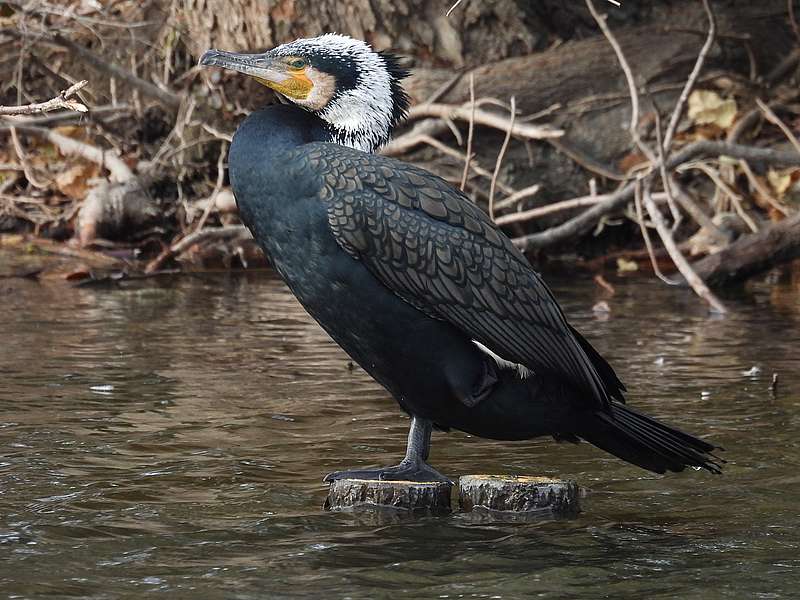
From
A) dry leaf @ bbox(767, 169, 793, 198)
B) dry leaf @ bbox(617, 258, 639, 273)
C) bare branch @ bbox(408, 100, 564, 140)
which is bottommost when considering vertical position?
dry leaf @ bbox(617, 258, 639, 273)

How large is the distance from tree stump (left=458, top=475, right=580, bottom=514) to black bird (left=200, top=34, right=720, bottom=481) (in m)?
0.17

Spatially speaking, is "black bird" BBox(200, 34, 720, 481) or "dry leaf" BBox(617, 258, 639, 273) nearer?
"black bird" BBox(200, 34, 720, 481)

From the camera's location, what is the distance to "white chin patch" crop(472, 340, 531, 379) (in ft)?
13.1

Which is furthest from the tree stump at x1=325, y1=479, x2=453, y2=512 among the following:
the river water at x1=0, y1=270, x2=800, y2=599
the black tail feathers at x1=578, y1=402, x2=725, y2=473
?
the black tail feathers at x1=578, y1=402, x2=725, y2=473

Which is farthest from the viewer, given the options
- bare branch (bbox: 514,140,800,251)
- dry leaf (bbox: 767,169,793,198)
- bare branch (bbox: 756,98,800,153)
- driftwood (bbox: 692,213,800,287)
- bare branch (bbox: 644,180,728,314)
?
dry leaf (bbox: 767,169,793,198)

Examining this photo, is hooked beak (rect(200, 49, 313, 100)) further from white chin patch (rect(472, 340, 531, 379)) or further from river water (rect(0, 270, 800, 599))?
river water (rect(0, 270, 800, 599))

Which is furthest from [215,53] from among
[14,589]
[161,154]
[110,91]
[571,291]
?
[110,91]

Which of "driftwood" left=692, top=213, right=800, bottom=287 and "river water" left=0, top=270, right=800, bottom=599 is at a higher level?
"driftwood" left=692, top=213, right=800, bottom=287

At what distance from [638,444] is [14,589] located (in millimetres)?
1813

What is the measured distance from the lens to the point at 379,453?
475 cm

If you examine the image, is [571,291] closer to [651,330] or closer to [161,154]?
[651,330]

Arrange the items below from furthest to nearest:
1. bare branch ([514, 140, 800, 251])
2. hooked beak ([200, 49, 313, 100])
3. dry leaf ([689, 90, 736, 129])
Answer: dry leaf ([689, 90, 736, 129]) → bare branch ([514, 140, 800, 251]) → hooked beak ([200, 49, 313, 100])

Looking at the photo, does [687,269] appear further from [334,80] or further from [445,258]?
[445,258]

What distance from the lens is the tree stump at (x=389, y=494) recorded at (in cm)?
392
